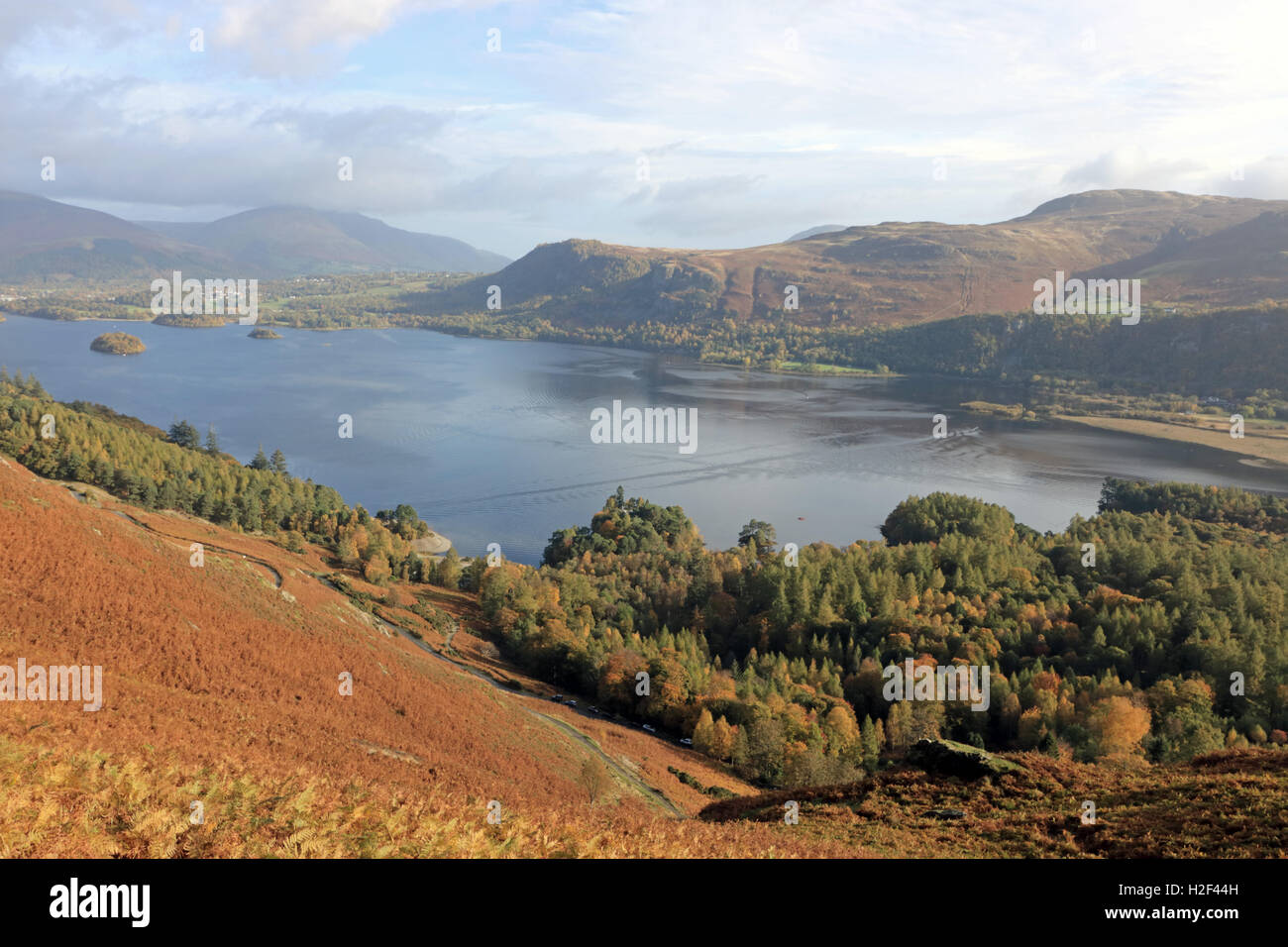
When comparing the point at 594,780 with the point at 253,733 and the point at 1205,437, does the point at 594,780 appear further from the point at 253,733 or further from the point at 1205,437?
the point at 1205,437

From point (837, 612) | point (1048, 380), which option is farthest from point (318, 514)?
point (1048, 380)

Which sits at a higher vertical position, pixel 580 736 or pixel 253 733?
pixel 253 733

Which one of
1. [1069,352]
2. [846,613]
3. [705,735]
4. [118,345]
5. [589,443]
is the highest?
[1069,352]

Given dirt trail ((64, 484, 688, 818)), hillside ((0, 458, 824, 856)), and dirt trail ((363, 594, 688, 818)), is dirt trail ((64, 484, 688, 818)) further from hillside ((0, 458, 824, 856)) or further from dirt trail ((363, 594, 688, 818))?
hillside ((0, 458, 824, 856))

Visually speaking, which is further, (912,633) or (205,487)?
(205,487)

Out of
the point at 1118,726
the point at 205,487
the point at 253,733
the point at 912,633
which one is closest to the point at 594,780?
the point at 253,733
